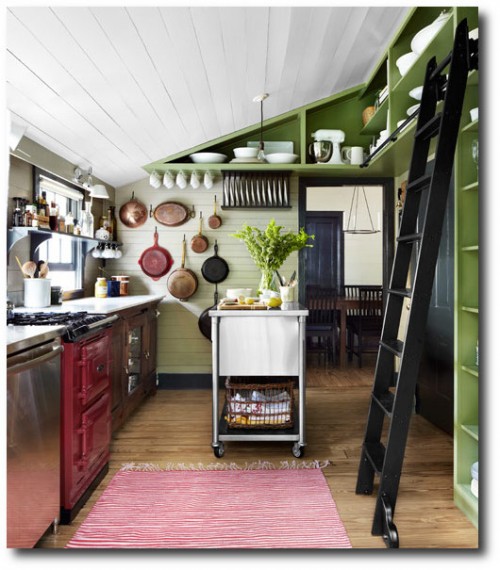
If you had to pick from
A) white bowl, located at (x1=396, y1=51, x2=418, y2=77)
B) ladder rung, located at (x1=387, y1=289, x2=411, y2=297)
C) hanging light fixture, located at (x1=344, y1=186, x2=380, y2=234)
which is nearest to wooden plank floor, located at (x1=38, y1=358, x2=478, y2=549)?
ladder rung, located at (x1=387, y1=289, x2=411, y2=297)

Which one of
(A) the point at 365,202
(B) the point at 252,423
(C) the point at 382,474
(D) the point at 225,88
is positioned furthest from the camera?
(A) the point at 365,202

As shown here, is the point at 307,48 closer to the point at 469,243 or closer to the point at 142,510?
the point at 469,243

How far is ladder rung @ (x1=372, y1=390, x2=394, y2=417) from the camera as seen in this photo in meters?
1.97

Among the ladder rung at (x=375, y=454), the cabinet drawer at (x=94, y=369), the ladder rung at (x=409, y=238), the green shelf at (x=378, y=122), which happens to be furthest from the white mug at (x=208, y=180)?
the ladder rung at (x=375, y=454)

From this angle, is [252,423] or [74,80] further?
[252,423]

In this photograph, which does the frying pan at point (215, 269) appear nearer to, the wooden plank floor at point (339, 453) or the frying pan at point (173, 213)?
the frying pan at point (173, 213)

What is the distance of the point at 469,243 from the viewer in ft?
7.13

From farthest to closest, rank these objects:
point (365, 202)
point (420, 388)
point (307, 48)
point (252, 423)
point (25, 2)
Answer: point (365, 202)
point (420, 388)
point (307, 48)
point (252, 423)
point (25, 2)

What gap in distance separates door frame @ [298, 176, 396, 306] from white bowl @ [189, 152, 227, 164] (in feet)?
2.77

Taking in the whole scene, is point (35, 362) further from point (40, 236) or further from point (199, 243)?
point (199, 243)

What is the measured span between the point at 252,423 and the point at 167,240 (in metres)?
2.35

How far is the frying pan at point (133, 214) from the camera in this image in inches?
178

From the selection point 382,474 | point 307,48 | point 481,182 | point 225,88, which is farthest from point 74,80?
point 382,474

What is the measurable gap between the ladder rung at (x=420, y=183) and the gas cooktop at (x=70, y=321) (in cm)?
171
